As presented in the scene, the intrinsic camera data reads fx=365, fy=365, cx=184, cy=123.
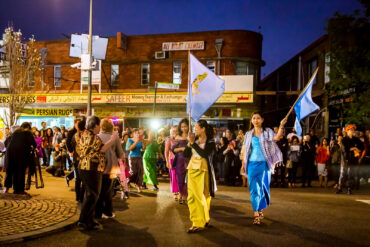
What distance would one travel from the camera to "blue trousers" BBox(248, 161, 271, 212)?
6437 mm

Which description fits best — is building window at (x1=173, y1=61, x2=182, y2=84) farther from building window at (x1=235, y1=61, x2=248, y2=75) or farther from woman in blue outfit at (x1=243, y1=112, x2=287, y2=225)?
woman in blue outfit at (x1=243, y1=112, x2=287, y2=225)

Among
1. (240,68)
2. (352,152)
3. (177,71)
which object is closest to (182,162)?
(352,152)

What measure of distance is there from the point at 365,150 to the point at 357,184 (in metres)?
1.14

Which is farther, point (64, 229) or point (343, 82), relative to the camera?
point (343, 82)

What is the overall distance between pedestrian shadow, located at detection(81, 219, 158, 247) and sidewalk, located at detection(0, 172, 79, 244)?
622 millimetres

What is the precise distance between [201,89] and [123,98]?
1749cm

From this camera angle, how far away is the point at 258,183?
650cm

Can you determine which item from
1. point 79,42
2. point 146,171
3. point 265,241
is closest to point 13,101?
point 79,42

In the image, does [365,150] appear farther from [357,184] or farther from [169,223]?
[169,223]

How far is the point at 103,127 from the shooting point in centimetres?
648

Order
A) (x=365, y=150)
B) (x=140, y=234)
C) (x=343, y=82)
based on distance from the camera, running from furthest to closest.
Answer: (x=343, y=82) → (x=365, y=150) → (x=140, y=234)

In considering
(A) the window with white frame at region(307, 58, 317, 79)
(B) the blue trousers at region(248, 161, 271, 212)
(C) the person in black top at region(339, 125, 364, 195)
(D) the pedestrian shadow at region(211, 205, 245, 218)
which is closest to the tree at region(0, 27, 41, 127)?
(A) the window with white frame at region(307, 58, 317, 79)

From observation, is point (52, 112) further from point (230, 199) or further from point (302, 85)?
point (230, 199)

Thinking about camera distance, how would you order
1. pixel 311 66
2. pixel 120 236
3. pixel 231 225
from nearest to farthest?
1. pixel 120 236
2. pixel 231 225
3. pixel 311 66
